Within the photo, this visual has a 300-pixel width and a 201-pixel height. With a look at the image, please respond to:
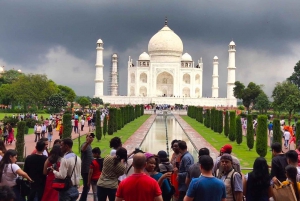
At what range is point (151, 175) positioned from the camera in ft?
13.4

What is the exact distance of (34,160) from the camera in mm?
4598

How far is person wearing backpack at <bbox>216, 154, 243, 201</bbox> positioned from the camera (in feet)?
12.7

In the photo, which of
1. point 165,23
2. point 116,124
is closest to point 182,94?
point 165,23

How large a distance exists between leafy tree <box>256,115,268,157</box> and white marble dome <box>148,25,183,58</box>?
39.4 meters

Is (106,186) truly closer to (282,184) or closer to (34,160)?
(34,160)

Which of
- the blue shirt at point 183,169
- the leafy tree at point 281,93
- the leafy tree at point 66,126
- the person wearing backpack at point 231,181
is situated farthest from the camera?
the leafy tree at point 281,93

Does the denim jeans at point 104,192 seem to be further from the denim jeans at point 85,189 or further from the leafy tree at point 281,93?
the leafy tree at point 281,93

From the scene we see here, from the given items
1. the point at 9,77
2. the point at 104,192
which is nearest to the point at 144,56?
the point at 9,77

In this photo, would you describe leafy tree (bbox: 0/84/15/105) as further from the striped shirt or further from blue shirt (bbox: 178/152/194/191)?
blue shirt (bbox: 178/152/194/191)

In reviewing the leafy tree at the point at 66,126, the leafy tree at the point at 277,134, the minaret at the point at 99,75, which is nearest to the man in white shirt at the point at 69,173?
the leafy tree at the point at 66,126

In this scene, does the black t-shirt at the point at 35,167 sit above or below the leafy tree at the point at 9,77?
below

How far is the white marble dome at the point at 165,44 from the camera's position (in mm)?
50969

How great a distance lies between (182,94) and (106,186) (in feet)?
150

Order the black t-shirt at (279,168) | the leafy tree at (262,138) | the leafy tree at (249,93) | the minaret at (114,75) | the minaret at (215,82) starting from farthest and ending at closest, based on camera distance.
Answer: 1. the minaret at (114,75)
2. the minaret at (215,82)
3. the leafy tree at (249,93)
4. the leafy tree at (262,138)
5. the black t-shirt at (279,168)
